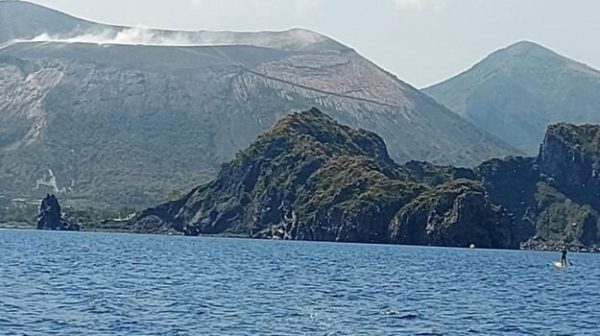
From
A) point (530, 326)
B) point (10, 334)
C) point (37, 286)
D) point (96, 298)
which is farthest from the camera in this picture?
point (37, 286)

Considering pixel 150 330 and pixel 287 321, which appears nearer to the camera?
pixel 150 330

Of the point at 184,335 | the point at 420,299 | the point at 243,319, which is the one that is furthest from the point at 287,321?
the point at 420,299

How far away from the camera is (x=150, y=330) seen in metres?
59.0

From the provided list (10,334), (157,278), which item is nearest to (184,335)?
(10,334)

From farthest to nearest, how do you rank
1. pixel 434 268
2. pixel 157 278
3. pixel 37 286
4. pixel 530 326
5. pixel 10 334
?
pixel 434 268 < pixel 157 278 < pixel 37 286 < pixel 530 326 < pixel 10 334

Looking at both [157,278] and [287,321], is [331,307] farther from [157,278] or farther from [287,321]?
[157,278]

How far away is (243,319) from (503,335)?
1375cm

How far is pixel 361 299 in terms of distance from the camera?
271 ft

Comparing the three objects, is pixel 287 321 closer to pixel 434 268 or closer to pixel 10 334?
pixel 10 334

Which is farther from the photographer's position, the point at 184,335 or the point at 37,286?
the point at 37,286

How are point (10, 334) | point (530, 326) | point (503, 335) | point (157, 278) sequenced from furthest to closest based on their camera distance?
point (157, 278) < point (530, 326) < point (503, 335) < point (10, 334)

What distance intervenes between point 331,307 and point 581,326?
14.9m

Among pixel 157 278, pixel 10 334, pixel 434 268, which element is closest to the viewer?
pixel 10 334

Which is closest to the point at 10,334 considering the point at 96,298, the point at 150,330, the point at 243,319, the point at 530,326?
the point at 150,330
